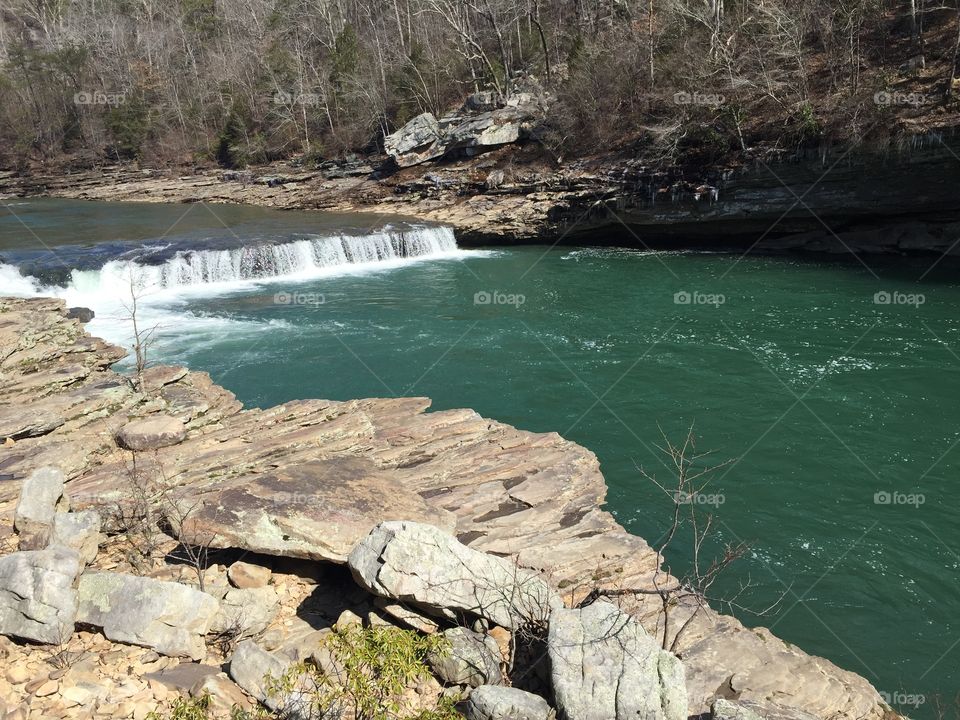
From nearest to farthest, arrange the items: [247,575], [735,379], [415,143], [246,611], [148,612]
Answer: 1. [148,612]
2. [246,611]
3. [247,575]
4. [735,379]
5. [415,143]

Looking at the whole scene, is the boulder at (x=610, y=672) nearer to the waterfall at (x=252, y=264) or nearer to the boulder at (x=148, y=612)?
the boulder at (x=148, y=612)

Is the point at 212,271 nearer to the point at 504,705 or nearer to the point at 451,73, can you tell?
the point at 504,705

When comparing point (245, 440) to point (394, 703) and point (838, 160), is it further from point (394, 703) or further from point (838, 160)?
point (838, 160)

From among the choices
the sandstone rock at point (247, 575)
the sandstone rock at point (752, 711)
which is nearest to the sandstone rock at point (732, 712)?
the sandstone rock at point (752, 711)

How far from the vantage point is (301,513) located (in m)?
5.91

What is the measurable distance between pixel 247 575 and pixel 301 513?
678 millimetres

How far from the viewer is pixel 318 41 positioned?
2100 inches

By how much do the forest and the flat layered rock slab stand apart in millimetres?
21342

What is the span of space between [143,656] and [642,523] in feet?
19.5

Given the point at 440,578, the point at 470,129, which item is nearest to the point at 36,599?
the point at 440,578

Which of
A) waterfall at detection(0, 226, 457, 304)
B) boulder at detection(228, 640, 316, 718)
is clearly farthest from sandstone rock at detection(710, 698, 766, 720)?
waterfall at detection(0, 226, 457, 304)

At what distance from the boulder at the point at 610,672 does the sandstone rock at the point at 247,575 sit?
2578 mm

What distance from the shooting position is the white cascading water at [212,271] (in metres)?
18.9

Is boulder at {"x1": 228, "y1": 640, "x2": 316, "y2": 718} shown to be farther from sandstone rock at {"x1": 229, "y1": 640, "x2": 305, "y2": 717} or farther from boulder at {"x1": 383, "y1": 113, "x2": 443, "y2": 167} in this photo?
boulder at {"x1": 383, "y1": 113, "x2": 443, "y2": 167}
